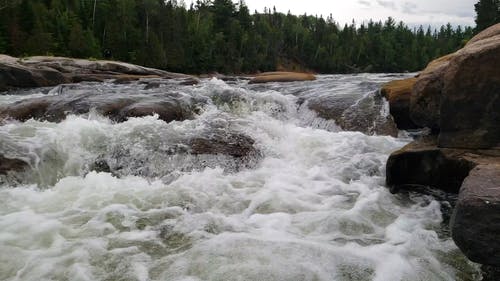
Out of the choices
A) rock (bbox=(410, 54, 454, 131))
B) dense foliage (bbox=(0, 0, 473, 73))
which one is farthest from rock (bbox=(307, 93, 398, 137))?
dense foliage (bbox=(0, 0, 473, 73))

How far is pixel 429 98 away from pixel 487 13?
54165mm

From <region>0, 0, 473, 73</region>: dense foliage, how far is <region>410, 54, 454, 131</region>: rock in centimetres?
3329

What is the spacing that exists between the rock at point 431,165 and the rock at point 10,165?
6028 mm

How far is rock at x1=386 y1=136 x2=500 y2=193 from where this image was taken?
5395mm

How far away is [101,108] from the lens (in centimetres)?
951

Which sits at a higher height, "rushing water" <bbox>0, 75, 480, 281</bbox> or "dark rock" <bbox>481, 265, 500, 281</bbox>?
"dark rock" <bbox>481, 265, 500, 281</bbox>

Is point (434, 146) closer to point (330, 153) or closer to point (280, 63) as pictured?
point (330, 153)

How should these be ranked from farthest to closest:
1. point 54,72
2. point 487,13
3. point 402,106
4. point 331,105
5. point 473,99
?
point 487,13, point 54,72, point 331,105, point 402,106, point 473,99

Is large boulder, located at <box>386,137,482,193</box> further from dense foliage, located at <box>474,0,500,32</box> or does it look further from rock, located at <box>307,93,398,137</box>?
dense foliage, located at <box>474,0,500,32</box>

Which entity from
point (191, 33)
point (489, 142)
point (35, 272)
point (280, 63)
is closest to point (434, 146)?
point (489, 142)

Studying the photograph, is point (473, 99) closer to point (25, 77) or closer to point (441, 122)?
point (441, 122)

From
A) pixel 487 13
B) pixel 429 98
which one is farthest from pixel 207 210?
pixel 487 13

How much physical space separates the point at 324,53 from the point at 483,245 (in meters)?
84.6

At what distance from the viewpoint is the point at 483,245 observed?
11.6 ft
